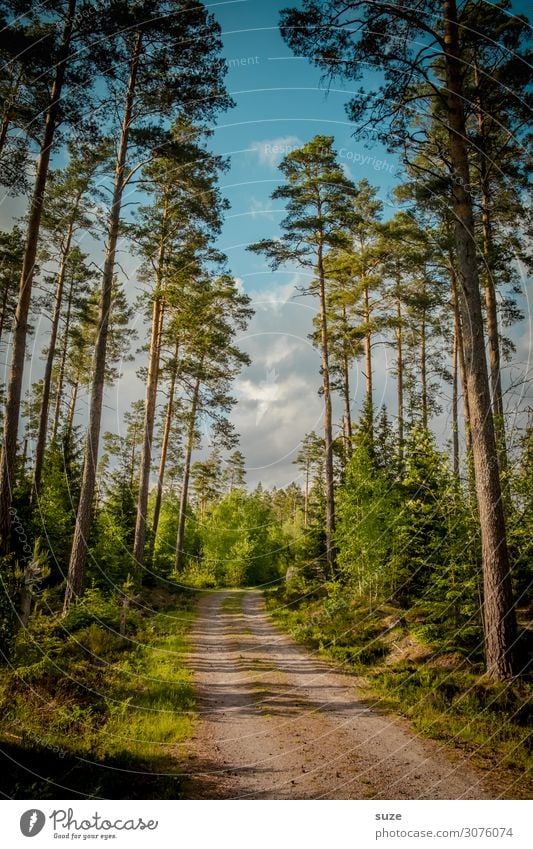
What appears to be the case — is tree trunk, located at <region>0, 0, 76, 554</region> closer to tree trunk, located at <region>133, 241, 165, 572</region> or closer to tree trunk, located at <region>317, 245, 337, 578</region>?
tree trunk, located at <region>133, 241, 165, 572</region>

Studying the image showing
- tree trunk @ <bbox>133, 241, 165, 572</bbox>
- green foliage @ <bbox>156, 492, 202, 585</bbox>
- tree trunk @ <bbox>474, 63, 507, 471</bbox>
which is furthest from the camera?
green foliage @ <bbox>156, 492, 202, 585</bbox>

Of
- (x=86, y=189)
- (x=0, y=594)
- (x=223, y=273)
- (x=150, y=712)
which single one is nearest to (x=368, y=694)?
(x=150, y=712)

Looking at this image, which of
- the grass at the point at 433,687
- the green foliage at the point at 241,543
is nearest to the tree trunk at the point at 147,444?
the grass at the point at 433,687

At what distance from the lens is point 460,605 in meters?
8.99

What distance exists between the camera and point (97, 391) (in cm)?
1053

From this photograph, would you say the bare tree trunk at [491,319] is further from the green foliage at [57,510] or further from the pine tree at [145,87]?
the green foliage at [57,510]

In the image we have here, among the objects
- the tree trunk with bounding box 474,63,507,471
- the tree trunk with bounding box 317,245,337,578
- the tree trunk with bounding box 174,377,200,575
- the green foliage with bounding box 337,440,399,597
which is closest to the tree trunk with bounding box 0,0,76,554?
the tree trunk with bounding box 474,63,507,471

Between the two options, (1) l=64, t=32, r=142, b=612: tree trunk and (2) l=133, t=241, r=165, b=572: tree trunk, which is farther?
(2) l=133, t=241, r=165, b=572: tree trunk

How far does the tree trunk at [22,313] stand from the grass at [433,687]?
818cm

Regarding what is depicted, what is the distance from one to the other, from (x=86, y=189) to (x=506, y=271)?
44.4ft

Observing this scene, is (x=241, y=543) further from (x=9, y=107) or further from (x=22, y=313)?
(x=9, y=107)

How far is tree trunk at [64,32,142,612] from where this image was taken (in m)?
10.2

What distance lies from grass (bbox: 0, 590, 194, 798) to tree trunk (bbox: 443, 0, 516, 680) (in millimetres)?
5347

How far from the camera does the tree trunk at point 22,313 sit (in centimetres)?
830
